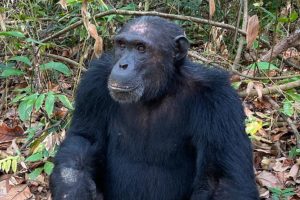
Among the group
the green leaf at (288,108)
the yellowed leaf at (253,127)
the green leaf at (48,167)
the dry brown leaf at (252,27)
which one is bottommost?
the green leaf at (48,167)

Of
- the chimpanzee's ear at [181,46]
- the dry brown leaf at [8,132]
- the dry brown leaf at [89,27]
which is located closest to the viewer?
the chimpanzee's ear at [181,46]

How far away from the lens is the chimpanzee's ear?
16.4 ft

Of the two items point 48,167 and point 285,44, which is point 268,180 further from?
point 48,167

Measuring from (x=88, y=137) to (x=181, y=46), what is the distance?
3.49ft

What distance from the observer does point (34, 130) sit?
6.44 metres

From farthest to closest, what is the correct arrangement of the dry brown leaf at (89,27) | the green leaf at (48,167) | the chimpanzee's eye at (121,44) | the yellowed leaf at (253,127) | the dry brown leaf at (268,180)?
the dry brown leaf at (268,180), the yellowed leaf at (253,127), the green leaf at (48,167), the dry brown leaf at (89,27), the chimpanzee's eye at (121,44)

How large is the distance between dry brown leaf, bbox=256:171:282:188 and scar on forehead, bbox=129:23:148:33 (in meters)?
1.96

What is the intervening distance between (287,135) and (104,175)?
231cm

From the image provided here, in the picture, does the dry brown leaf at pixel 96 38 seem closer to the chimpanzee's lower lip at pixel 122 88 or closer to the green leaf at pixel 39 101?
the green leaf at pixel 39 101

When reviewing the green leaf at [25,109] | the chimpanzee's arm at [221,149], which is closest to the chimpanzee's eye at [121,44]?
the chimpanzee's arm at [221,149]

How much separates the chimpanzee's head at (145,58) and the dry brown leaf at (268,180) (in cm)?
154

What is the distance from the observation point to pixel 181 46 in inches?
197

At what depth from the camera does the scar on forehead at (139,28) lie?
495 cm

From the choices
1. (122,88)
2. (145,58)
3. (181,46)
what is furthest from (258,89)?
(122,88)
